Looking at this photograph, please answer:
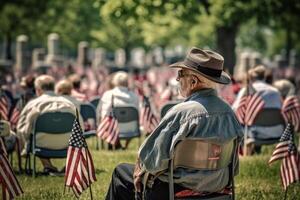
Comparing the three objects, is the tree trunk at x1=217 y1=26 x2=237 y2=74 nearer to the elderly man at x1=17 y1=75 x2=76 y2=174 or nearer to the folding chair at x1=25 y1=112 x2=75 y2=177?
the elderly man at x1=17 y1=75 x2=76 y2=174

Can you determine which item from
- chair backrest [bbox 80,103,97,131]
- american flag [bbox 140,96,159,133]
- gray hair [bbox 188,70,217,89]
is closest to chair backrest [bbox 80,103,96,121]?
chair backrest [bbox 80,103,97,131]

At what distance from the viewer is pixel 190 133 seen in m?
6.26

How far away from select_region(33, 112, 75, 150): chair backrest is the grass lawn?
0.51m

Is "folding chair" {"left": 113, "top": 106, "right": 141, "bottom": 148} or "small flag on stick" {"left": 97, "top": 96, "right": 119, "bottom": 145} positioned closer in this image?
"small flag on stick" {"left": 97, "top": 96, "right": 119, "bottom": 145}

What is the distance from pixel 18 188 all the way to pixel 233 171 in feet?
8.23

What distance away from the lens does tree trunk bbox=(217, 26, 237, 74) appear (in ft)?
96.4

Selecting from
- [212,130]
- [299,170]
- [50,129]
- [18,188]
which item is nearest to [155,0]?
[50,129]

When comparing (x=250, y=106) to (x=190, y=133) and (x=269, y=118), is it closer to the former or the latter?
(x=269, y=118)

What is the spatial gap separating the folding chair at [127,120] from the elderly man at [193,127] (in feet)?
23.5

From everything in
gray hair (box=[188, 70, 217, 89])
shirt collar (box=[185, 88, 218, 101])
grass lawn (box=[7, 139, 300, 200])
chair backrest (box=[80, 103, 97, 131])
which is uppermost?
gray hair (box=[188, 70, 217, 89])

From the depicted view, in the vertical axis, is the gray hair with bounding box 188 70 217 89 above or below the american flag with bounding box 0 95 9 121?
above

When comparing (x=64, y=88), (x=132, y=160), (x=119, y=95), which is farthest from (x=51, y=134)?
(x=119, y=95)

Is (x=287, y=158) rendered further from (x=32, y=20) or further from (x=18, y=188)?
(x=32, y=20)

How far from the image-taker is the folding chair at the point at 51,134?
10.8m
